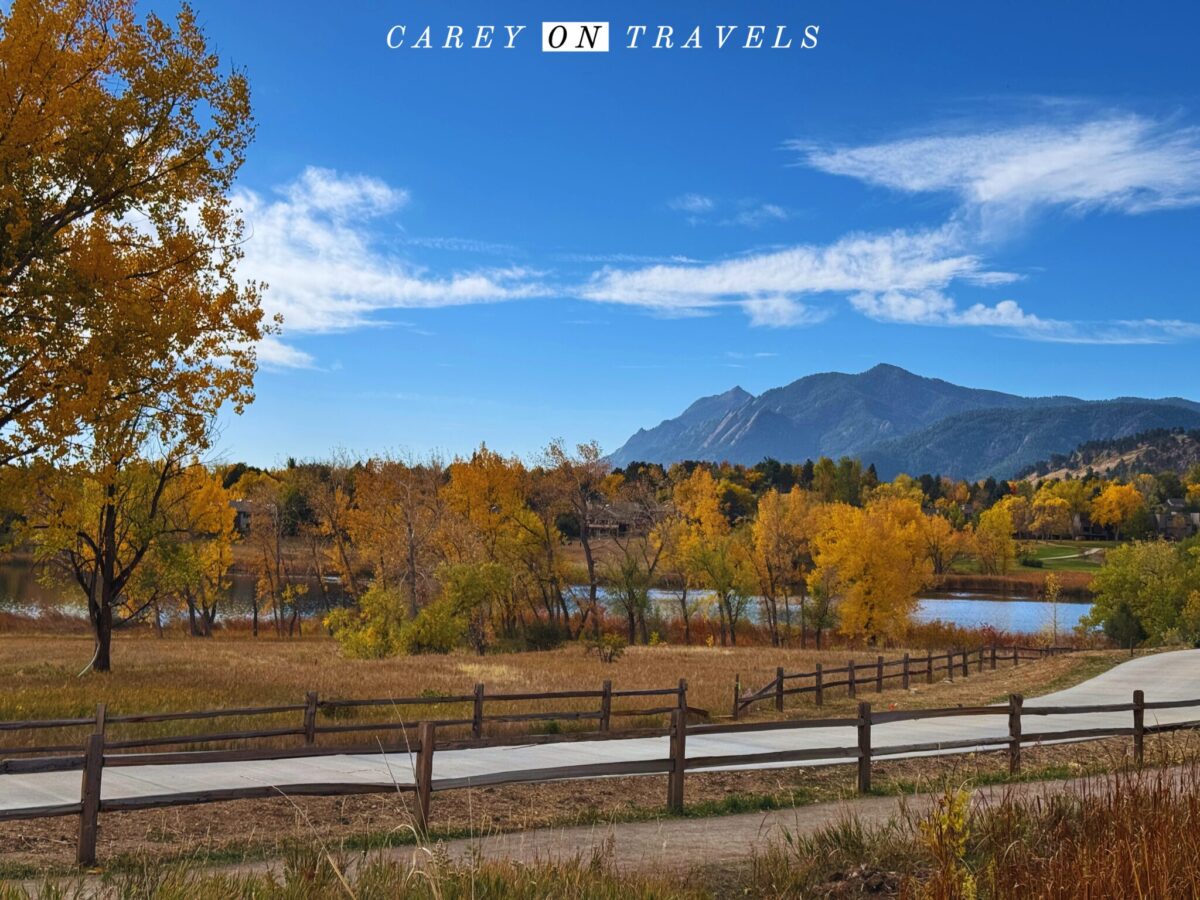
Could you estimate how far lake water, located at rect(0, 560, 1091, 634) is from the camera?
6988 centimetres

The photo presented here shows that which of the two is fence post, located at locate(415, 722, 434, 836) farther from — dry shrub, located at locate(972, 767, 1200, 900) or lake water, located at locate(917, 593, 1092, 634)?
lake water, located at locate(917, 593, 1092, 634)

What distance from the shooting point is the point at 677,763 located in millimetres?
13023

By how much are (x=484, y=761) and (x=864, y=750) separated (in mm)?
5978

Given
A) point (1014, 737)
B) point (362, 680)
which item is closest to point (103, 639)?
point (362, 680)

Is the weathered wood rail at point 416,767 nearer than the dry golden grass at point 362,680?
Yes

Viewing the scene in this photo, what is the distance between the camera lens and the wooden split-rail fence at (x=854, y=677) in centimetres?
2659

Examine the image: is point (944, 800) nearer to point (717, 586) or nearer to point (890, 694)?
point (890, 694)

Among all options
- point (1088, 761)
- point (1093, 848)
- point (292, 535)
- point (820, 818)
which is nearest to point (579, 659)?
point (1088, 761)

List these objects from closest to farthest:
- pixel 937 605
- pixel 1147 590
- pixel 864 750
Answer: pixel 864 750 < pixel 1147 590 < pixel 937 605

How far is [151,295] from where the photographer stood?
2198 centimetres

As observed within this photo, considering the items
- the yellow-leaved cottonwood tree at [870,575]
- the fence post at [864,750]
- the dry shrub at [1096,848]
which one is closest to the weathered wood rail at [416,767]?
the fence post at [864,750]

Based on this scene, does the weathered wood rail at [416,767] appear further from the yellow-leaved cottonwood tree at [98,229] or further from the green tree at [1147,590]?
the green tree at [1147,590]

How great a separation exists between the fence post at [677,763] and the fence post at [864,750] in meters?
2.90

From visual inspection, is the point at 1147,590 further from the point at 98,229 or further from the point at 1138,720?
the point at 98,229
